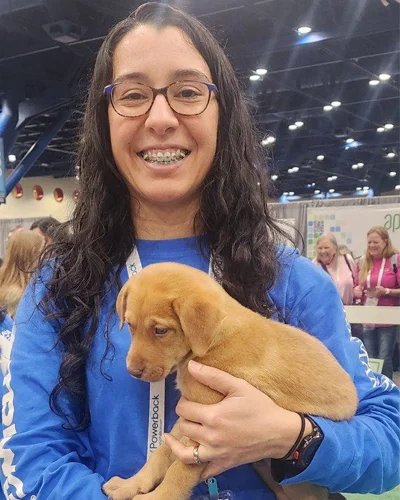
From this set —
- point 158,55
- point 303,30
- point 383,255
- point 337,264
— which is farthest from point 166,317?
point 303,30

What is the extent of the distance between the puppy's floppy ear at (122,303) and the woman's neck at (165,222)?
22 cm

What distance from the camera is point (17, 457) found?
136 cm

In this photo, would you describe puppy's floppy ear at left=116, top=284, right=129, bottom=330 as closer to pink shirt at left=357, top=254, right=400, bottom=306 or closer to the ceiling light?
pink shirt at left=357, top=254, right=400, bottom=306

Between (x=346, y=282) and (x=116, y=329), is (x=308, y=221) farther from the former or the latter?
(x=116, y=329)

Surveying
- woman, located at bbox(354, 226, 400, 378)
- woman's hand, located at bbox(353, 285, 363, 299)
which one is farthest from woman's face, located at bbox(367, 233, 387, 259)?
woman's hand, located at bbox(353, 285, 363, 299)

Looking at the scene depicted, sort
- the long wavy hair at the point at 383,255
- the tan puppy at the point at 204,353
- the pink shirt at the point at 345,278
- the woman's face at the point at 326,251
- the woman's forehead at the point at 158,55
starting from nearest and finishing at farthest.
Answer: the tan puppy at the point at 204,353 → the woman's forehead at the point at 158,55 → the long wavy hair at the point at 383,255 → the pink shirt at the point at 345,278 → the woman's face at the point at 326,251

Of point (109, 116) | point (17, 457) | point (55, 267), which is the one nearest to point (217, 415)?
point (17, 457)

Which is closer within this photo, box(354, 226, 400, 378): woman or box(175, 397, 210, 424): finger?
box(175, 397, 210, 424): finger

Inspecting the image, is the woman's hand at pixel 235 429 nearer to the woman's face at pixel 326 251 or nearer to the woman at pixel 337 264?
the woman at pixel 337 264

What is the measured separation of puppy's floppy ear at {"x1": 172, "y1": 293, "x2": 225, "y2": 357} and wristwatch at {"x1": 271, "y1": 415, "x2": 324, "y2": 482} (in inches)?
12.0

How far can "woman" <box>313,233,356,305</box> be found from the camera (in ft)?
22.4

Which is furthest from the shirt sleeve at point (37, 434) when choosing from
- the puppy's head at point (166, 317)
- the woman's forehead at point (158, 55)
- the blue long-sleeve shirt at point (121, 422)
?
the woman's forehead at point (158, 55)

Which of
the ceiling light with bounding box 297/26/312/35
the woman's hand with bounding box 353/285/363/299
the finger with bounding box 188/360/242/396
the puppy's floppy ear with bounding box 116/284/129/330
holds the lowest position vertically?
the finger with bounding box 188/360/242/396

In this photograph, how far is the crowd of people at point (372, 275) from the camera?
21.9ft
